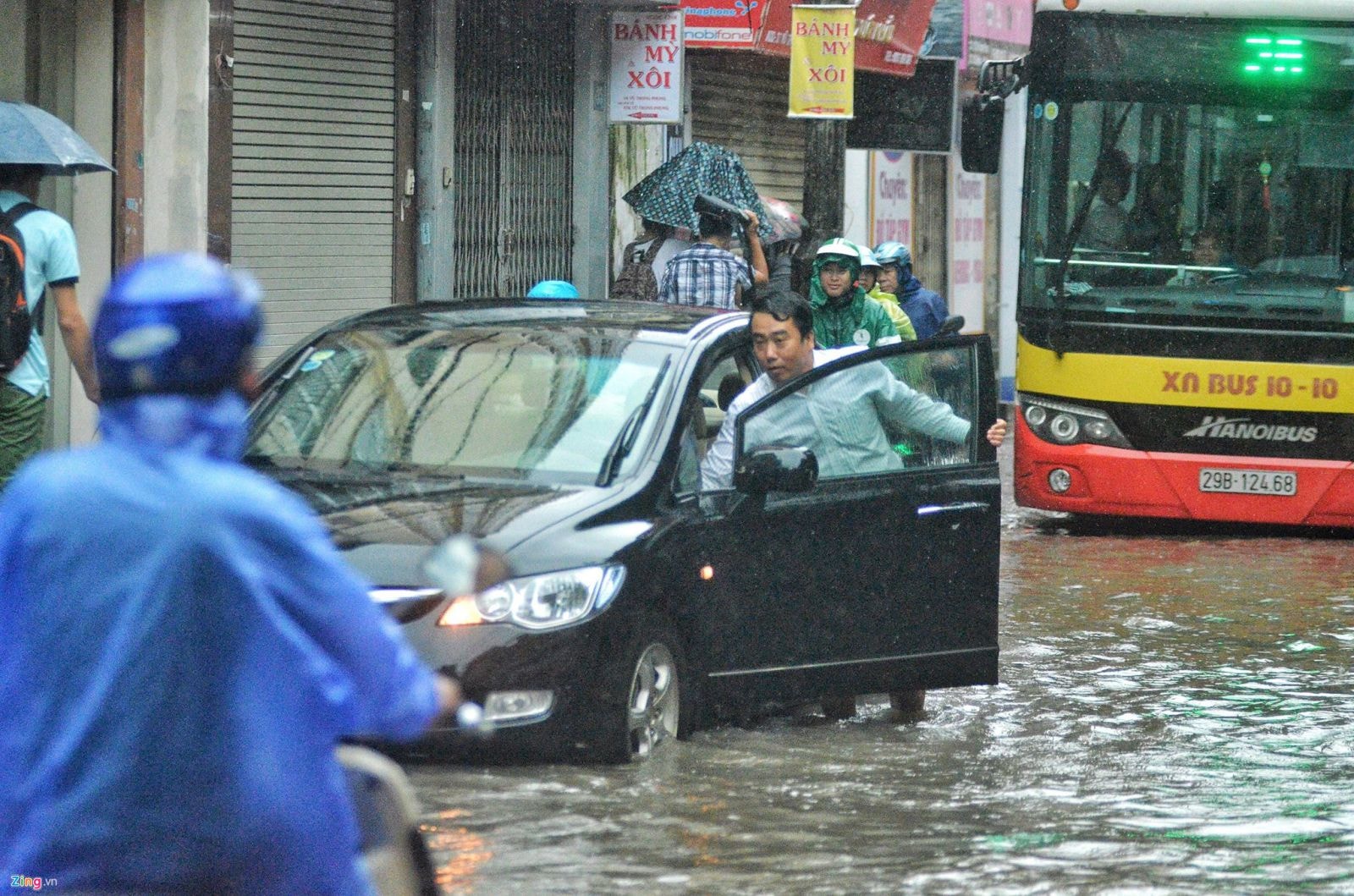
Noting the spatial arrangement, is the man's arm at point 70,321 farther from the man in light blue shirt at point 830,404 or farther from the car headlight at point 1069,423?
the car headlight at point 1069,423

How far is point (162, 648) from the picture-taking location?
9.10 feet

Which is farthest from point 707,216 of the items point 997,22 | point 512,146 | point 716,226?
point 997,22

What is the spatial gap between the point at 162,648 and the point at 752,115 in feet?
66.8

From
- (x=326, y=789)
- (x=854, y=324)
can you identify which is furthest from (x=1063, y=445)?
(x=326, y=789)

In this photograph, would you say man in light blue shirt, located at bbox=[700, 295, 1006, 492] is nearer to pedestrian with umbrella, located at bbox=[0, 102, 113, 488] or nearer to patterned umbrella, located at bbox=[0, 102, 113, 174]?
pedestrian with umbrella, located at bbox=[0, 102, 113, 488]

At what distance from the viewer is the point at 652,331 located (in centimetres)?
773

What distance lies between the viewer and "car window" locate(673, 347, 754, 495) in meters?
7.43

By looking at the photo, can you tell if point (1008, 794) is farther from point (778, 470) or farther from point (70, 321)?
point (70, 321)

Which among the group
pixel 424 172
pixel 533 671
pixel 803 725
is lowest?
pixel 803 725

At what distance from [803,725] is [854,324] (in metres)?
5.15

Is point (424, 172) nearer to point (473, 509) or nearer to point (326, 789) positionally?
point (473, 509)

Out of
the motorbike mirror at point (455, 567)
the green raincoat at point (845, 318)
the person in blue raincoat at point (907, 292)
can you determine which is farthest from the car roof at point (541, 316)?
the person in blue raincoat at point (907, 292)

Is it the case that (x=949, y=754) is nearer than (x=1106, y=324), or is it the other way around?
(x=949, y=754)

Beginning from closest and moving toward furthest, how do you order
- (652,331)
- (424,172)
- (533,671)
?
(533,671) < (652,331) < (424,172)
